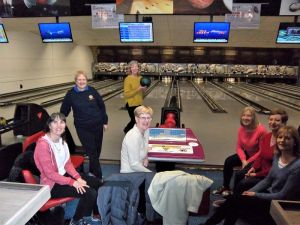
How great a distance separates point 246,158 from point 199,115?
3.77 meters

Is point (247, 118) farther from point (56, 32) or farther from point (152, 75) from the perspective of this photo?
point (152, 75)

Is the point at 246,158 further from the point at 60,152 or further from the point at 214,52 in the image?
the point at 214,52

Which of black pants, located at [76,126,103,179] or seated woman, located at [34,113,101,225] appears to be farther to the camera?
black pants, located at [76,126,103,179]

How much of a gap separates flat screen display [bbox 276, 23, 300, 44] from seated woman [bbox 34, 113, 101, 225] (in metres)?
5.14

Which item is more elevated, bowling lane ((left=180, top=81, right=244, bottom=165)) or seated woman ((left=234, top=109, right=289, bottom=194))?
seated woman ((left=234, top=109, right=289, bottom=194))

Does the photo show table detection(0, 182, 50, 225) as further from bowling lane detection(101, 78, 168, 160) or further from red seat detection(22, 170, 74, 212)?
bowling lane detection(101, 78, 168, 160)

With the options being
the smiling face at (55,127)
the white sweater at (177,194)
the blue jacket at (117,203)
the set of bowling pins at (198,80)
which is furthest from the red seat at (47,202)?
the set of bowling pins at (198,80)

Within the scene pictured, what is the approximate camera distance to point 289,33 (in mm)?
5789

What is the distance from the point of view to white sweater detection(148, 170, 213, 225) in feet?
5.47

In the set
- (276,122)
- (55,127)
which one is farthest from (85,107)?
(276,122)

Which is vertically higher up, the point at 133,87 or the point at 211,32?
the point at 211,32

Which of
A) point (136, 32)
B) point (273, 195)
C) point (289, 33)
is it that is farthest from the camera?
point (136, 32)

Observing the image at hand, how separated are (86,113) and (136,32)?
3.36 meters

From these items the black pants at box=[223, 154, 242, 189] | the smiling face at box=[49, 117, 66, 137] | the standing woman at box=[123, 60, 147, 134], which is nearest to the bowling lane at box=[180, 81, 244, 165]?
the black pants at box=[223, 154, 242, 189]
